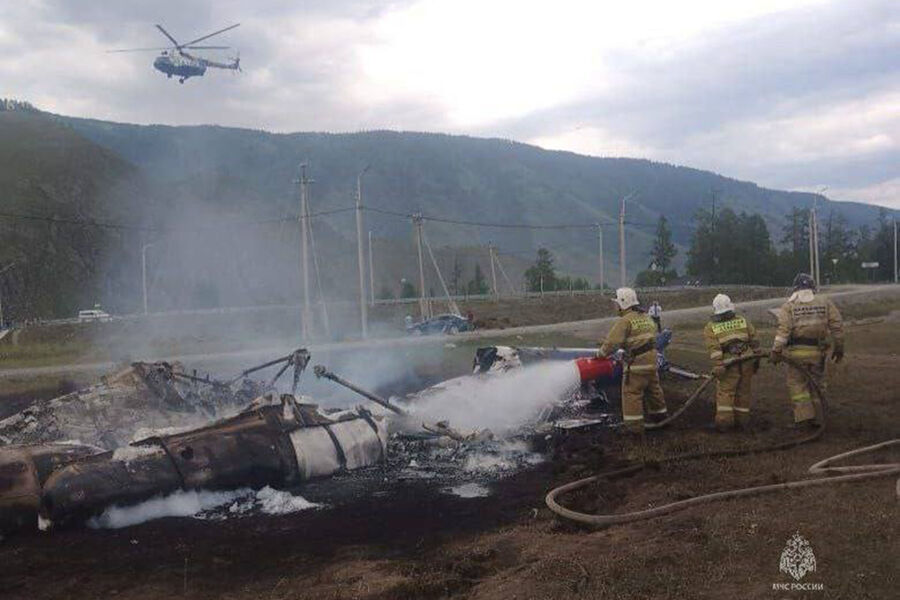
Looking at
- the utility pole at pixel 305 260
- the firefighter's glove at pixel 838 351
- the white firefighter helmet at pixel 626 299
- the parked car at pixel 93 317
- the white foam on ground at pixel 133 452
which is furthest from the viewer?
the parked car at pixel 93 317

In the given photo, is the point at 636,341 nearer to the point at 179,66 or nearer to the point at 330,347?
the point at 330,347

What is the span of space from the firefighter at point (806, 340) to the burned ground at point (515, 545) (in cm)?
68

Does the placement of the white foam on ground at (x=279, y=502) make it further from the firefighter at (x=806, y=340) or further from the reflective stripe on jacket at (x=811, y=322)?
the reflective stripe on jacket at (x=811, y=322)

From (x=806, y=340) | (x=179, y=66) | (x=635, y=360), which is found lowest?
(x=635, y=360)

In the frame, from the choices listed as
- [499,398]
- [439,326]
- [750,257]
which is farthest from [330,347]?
[750,257]

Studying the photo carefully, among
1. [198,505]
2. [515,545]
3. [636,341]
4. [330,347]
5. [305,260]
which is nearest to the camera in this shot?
[515,545]

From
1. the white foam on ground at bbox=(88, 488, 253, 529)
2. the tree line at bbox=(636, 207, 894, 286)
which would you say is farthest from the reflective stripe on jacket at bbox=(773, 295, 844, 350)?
the tree line at bbox=(636, 207, 894, 286)

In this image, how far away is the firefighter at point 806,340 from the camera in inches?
375

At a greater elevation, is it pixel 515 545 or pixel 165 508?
pixel 515 545

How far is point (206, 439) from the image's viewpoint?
27.3ft

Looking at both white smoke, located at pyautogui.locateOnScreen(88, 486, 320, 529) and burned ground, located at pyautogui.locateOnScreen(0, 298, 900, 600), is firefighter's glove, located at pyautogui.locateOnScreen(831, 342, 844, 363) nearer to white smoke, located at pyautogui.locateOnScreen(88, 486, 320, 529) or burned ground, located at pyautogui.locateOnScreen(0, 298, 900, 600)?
burned ground, located at pyautogui.locateOnScreen(0, 298, 900, 600)

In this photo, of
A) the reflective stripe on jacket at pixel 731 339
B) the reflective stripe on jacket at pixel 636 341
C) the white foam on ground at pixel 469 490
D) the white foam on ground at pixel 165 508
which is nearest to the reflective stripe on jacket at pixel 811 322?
the reflective stripe on jacket at pixel 731 339

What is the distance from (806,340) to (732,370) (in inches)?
40.0

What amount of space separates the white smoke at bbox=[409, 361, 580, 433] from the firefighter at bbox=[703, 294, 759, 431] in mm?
2901
